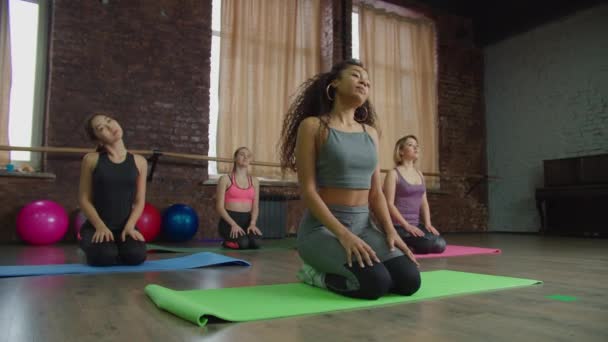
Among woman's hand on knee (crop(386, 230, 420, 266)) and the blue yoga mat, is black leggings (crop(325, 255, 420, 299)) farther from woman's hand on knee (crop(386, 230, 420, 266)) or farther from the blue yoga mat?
the blue yoga mat

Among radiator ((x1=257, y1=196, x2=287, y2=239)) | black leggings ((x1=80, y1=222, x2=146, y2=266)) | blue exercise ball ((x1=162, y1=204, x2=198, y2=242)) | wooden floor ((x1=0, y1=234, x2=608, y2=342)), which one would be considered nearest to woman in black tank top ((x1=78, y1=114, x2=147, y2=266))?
black leggings ((x1=80, y1=222, x2=146, y2=266))

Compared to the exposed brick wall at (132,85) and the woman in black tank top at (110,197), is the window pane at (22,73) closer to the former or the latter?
the exposed brick wall at (132,85)

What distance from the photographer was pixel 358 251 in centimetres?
165

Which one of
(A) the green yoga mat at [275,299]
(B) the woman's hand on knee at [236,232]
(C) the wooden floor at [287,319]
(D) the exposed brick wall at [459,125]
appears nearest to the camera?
(C) the wooden floor at [287,319]

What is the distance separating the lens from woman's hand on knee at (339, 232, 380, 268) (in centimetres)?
164

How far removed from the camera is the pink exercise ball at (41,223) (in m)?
4.22

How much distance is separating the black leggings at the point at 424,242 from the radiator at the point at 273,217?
229cm

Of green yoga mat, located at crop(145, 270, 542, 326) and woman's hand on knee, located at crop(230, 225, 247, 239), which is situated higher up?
woman's hand on knee, located at crop(230, 225, 247, 239)

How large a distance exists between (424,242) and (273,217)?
2446 mm

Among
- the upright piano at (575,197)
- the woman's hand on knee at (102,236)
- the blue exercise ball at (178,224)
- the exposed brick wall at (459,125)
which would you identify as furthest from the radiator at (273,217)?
the upright piano at (575,197)

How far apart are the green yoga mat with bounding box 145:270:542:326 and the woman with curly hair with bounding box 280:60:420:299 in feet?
0.23

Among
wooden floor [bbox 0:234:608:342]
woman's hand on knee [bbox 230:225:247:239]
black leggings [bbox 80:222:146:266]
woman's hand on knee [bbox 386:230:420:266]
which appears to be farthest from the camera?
woman's hand on knee [bbox 230:225:247:239]

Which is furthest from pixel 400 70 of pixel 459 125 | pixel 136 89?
pixel 136 89

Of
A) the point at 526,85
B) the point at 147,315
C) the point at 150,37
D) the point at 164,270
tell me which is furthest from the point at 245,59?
the point at 147,315
